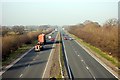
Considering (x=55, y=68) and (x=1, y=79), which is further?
(x=55, y=68)

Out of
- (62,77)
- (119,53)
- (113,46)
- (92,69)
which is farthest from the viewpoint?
(113,46)

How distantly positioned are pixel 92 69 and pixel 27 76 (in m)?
8.57

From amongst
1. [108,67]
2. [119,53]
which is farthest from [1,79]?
[119,53]

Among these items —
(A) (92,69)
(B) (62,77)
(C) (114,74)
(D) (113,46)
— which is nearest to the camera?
(B) (62,77)

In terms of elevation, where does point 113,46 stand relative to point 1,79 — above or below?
above

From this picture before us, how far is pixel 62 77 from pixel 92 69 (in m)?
6.54

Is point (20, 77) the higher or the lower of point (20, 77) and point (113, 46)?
the lower

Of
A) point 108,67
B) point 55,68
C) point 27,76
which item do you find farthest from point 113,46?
point 27,76

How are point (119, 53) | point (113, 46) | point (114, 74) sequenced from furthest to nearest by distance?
Result: point (113, 46), point (119, 53), point (114, 74)

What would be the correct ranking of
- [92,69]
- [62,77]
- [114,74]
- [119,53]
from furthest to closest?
[119,53]
[92,69]
[114,74]
[62,77]

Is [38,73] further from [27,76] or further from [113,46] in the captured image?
[113,46]

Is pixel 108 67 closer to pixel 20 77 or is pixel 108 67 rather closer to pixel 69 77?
pixel 69 77

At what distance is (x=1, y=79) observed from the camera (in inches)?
1024

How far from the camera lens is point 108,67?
32.4 metres
